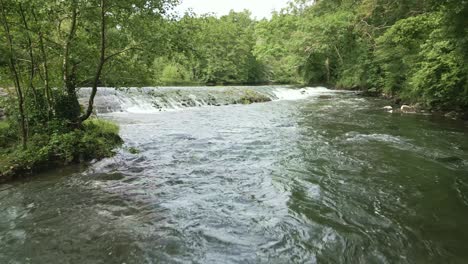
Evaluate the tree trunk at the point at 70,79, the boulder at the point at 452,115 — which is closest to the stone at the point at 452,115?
the boulder at the point at 452,115

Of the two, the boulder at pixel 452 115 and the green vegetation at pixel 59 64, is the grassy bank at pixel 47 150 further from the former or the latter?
the boulder at pixel 452 115

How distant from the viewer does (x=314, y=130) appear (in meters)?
12.2

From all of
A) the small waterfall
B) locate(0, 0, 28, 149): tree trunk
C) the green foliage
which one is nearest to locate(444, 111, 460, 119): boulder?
the small waterfall

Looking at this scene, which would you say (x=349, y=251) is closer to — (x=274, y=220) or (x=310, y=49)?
(x=274, y=220)

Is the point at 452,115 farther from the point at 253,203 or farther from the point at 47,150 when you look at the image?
the point at 47,150

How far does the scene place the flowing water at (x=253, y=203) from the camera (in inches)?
171

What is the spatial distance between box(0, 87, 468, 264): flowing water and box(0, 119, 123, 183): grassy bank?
1.35 feet

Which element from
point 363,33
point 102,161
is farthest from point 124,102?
point 363,33

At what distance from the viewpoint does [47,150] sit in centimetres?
756

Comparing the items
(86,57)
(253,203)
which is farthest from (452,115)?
(86,57)

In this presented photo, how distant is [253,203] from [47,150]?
15.9ft

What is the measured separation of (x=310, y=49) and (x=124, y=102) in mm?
22342

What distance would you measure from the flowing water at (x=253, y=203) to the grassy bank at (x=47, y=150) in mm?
413

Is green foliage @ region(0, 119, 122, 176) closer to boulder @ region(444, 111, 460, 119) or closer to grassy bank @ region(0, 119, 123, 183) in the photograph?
grassy bank @ region(0, 119, 123, 183)
